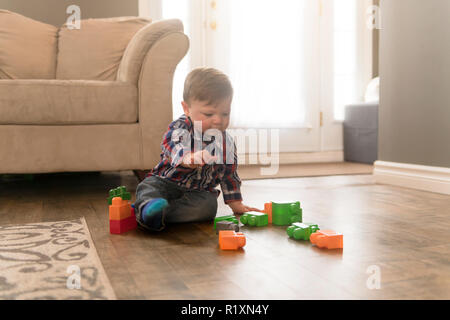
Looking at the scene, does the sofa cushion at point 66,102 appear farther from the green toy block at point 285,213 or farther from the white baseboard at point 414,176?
the white baseboard at point 414,176

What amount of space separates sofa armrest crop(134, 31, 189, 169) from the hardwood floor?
37 centimetres

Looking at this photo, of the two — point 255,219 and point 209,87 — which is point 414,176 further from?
point 209,87

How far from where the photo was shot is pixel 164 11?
319cm

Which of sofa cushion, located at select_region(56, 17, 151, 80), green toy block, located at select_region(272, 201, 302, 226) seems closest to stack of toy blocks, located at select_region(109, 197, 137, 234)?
green toy block, located at select_region(272, 201, 302, 226)

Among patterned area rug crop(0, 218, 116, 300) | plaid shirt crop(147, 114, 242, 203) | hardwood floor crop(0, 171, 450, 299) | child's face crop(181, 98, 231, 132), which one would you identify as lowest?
hardwood floor crop(0, 171, 450, 299)

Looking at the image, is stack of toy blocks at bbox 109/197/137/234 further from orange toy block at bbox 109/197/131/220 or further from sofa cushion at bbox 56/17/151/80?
sofa cushion at bbox 56/17/151/80

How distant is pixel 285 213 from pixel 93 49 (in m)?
1.77

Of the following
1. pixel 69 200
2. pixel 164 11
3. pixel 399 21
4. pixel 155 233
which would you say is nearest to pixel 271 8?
pixel 164 11

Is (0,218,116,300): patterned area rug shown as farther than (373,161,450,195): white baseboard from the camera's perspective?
No

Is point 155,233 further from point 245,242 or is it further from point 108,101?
point 108,101

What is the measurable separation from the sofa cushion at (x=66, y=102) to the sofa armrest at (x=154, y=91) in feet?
0.17

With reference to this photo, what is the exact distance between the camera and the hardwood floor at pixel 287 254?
0.77m

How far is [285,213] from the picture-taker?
4.34ft

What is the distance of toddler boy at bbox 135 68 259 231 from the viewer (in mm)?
1262
